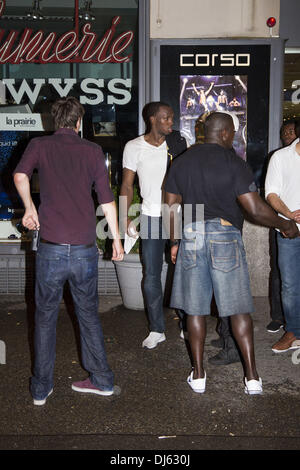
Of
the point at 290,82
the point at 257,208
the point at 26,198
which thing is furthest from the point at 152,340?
the point at 290,82

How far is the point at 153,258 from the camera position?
5172mm

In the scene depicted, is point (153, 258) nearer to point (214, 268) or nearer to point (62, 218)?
point (214, 268)

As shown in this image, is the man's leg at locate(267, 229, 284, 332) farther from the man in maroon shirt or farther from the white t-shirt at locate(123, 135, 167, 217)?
the man in maroon shirt

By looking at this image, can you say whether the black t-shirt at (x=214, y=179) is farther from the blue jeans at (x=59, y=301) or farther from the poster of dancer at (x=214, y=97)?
the poster of dancer at (x=214, y=97)

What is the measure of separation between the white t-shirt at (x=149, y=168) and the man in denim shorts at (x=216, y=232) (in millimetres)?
976

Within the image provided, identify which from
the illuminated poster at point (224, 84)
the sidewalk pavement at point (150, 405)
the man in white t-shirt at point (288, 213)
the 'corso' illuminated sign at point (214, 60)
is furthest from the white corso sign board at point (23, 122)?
the man in white t-shirt at point (288, 213)

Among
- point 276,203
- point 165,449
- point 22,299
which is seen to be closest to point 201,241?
point 276,203

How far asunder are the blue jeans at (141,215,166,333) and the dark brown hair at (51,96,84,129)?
5.06ft

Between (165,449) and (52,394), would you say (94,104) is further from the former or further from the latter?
(165,449)

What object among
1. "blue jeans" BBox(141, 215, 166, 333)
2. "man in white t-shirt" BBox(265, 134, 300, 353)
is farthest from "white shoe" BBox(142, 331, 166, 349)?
"man in white t-shirt" BBox(265, 134, 300, 353)

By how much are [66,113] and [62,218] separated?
700 mm

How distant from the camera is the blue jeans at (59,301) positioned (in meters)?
3.80
